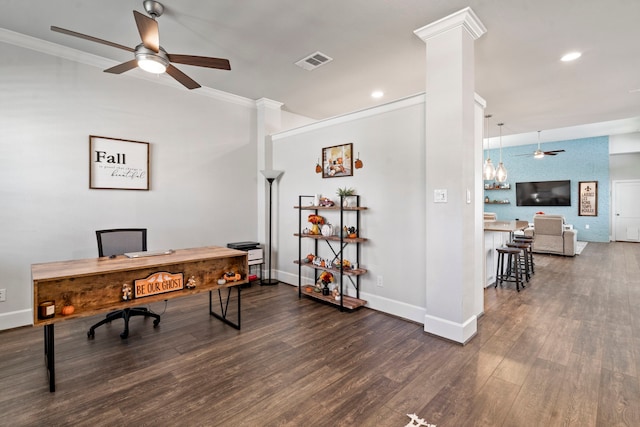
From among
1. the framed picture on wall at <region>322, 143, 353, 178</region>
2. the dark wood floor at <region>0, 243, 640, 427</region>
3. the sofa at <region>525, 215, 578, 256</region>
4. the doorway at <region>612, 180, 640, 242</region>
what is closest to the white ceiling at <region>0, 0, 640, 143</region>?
the framed picture on wall at <region>322, 143, 353, 178</region>

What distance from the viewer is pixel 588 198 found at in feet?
29.4

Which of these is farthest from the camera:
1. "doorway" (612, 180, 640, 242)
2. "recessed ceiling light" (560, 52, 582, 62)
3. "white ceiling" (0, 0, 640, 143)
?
"doorway" (612, 180, 640, 242)

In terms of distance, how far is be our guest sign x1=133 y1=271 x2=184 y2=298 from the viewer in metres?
2.34

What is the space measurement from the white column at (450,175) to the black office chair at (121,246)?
279 cm

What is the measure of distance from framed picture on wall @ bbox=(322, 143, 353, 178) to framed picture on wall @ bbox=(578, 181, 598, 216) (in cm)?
915

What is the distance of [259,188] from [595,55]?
449 centimetres

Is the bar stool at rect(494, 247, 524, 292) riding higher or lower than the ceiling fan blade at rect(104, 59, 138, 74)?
lower

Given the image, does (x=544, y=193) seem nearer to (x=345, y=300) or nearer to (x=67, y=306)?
(x=345, y=300)

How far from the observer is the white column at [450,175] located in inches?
103

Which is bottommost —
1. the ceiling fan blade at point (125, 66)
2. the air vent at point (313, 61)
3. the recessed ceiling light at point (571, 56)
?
the ceiling fan blade at point (125, 66)

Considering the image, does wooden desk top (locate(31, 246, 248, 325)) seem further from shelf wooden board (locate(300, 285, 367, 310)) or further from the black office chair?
shelf wooden board (locate(300, 285, 367, 310))

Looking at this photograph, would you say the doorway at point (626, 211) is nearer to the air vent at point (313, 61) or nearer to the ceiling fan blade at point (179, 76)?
the air vent at point (313, 61)

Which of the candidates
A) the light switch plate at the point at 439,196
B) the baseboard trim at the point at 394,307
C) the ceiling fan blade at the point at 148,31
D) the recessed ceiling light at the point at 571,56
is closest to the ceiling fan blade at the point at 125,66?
the ceiling fan blade at the point at 148,31

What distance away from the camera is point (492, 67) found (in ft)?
11.7
